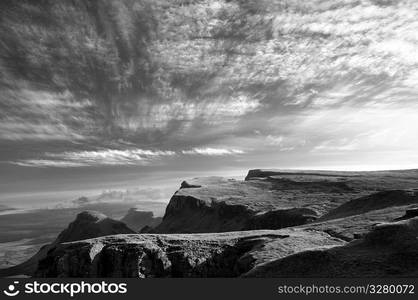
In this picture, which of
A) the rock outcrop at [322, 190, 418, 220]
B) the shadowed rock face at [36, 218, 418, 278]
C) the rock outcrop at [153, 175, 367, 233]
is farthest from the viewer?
the rock outcrop at [153, 175, 367, 233]

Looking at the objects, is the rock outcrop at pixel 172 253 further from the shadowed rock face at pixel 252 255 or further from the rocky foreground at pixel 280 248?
the rocky foreground at pixel 280 248

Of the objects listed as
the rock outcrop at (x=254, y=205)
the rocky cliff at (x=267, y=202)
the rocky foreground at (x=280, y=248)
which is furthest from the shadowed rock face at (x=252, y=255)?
the rock outcrop at (x=254, y=205)

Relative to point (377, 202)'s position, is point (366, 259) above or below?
below

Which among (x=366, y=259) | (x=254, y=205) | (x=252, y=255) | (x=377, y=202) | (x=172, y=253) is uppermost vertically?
(x=377, y=202)

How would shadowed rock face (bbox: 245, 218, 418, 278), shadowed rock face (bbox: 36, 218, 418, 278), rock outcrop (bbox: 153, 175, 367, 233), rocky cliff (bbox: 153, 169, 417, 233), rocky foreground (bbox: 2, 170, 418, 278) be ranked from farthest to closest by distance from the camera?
rock outcrop (bbox: 153, 175, 367, 233) → rocky cliff (bbox: 153, 169, 417, 233) → rocky foreground (bbox: 2, 170, 418, 278) → shadowed rock face (bbox: 36, 218, 418, 278) → shadowed rock face (bbox: 245, 218, 418, 278)

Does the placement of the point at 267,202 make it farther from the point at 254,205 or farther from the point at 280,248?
the point at 280,248

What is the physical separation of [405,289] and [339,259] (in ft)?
29.1

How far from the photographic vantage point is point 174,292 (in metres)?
25.3

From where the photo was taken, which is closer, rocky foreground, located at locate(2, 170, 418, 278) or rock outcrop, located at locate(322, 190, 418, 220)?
rocky foreground, located at locate(2, 170, 418, 278)

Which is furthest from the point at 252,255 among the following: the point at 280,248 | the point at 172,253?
the point at 172,253

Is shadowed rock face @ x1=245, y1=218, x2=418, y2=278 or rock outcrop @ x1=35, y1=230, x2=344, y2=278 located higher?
shadowed rock face @ x1=245, y1=218, x2=418, y2=278

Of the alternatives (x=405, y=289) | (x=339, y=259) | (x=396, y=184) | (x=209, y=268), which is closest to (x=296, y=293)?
(x=405, y=289)

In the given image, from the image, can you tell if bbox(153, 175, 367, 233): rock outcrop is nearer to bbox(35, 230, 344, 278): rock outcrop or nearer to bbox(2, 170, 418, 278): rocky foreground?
bbox(2, 170, 418, 278): rocky foreground

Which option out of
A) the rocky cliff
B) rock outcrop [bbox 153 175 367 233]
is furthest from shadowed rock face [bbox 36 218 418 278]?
rock outcrop [bbox 153 175 367 233]
